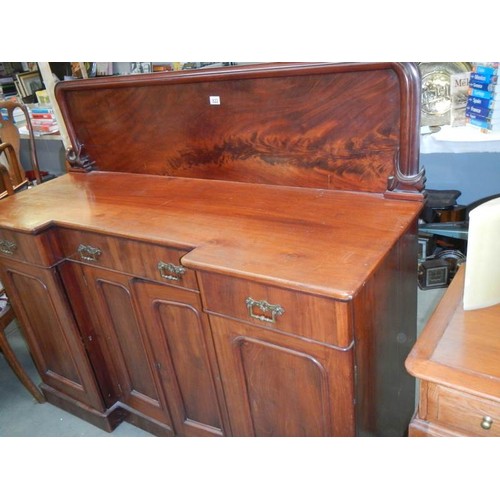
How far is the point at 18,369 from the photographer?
1831 mm

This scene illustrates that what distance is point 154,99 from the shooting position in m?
1.49

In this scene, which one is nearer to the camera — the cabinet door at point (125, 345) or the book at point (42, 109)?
the cabinet door at point (125, 345)

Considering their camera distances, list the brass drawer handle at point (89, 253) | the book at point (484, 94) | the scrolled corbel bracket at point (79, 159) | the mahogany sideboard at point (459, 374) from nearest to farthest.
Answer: the mahogany sideboard at point (459, 374), the brass drawer handle at point (89, 253), the scrolled corbel bracket at point (79, 159), the book at point (484, 94)

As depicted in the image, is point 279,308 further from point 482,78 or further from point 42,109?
point 42,109

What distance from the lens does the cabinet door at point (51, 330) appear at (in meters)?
1.49

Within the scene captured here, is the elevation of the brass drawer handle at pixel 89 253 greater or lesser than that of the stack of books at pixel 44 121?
lesser

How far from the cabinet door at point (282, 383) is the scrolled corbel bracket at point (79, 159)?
3.22ft

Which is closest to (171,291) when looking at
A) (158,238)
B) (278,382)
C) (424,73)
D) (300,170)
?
(158,238)

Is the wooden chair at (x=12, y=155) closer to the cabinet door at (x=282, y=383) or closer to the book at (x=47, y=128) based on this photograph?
the book at (x=47, y=128)

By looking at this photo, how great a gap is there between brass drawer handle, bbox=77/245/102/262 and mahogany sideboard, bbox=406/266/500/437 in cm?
91

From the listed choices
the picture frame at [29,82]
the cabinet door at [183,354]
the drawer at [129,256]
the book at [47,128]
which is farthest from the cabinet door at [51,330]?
the picture frame at [29,82]

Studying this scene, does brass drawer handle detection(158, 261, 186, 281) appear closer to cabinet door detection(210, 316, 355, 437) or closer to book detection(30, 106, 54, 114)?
cabinet door detection(210, 316, 355, 437)
